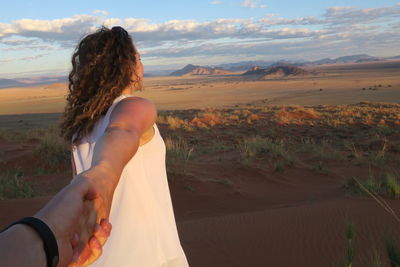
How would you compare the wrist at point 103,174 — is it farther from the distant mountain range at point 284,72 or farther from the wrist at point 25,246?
the distant mountain range at point 284,72

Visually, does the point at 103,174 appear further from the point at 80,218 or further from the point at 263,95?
the point at 263,95

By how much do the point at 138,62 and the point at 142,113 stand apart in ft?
Result: 1.70

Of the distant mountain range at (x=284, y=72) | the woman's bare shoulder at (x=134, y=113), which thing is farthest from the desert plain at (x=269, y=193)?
the distant mountain range at (x=284, y=72)

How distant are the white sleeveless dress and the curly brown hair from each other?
6 cm

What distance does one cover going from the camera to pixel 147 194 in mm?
1871

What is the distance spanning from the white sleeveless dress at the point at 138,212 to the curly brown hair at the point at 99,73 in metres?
0.06

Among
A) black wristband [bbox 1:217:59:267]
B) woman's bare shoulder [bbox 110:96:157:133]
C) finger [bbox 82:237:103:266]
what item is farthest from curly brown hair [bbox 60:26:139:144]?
black wristband [bbox 1:217:59:267]

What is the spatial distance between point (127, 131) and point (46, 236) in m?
0.74

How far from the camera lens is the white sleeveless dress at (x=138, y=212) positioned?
1.81m

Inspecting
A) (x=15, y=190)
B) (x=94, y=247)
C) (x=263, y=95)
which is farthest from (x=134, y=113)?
(x=263, y=95)

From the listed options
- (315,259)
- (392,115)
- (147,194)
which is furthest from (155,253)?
(392,115)

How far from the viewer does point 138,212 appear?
1.84 m

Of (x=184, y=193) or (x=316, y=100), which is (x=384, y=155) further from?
(x=316, y=100)

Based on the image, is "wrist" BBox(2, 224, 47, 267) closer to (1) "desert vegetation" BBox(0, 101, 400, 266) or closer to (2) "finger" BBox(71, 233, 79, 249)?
(2) "finger" BBox(71, 233, 79, 249)
